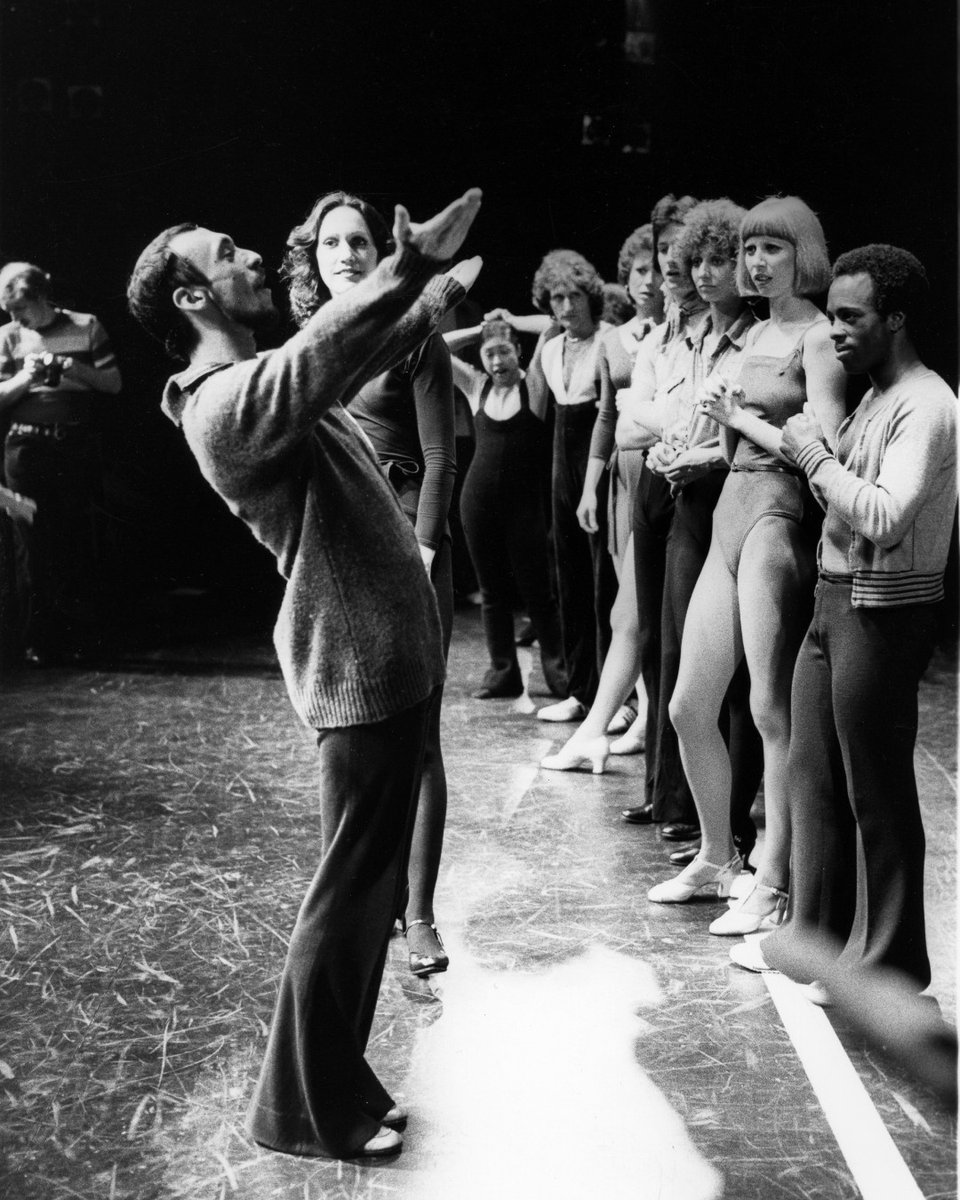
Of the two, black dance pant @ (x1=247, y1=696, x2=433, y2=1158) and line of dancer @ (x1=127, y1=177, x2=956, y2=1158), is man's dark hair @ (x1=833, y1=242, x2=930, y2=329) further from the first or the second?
black dance pant @ (x1=247, y1=696, x2=433, y2=1158)

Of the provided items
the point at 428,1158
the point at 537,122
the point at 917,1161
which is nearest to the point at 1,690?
the point at 537,122

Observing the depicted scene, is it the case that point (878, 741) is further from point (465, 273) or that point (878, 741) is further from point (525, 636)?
point (525, 636)

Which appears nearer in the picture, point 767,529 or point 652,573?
point 767,529

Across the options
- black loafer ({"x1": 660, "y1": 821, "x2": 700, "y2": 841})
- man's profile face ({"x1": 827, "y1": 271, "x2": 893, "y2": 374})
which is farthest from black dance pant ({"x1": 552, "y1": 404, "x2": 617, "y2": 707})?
man's profile face ({"x1": 827, "y1": 271, "x2": 893, "y2": 374})

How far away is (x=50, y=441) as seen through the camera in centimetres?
558

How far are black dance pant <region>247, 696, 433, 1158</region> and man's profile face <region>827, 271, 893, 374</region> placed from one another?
1029 mm

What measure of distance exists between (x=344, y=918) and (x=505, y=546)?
2910 mm

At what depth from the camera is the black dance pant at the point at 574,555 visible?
510 centimetres

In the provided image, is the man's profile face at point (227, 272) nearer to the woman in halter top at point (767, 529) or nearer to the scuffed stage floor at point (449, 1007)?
the woman in halter top at point (767, 529)

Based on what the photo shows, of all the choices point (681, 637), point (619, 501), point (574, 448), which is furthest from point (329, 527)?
point (574, 448)

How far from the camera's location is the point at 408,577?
6.72 ft

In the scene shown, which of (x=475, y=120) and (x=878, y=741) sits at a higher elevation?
(x=475, y=120)

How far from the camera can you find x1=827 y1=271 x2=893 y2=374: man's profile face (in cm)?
246

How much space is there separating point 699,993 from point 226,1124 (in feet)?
3.33
